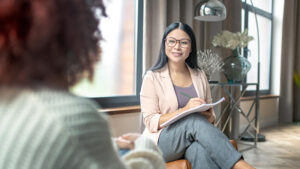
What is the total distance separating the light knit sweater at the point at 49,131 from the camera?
16.3 inches

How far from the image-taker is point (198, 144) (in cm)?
160

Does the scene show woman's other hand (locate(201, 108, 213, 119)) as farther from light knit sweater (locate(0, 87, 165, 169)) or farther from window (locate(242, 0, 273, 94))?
window (locate(242, 0, 273, 94))

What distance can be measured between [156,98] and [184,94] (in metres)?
0.19

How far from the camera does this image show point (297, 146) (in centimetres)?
334

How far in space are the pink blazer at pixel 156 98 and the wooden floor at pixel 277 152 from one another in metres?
1.12

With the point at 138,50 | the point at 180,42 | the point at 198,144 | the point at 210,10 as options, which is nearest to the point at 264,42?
the point at 210,10

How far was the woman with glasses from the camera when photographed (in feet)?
5.00

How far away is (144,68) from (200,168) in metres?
1.16

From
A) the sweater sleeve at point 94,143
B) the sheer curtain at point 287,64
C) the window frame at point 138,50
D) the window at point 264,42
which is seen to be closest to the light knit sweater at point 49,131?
the sweater sleeve at point 94,143

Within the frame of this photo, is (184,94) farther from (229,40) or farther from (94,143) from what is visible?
(94,143)

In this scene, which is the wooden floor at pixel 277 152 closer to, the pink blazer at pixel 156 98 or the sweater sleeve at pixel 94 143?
the pink blazer at pixel 156 98

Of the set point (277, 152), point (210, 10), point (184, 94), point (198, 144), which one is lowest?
point (277, 152)

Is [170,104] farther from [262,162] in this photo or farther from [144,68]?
[262,162]

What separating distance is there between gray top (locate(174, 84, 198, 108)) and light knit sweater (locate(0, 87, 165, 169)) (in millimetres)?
1449
